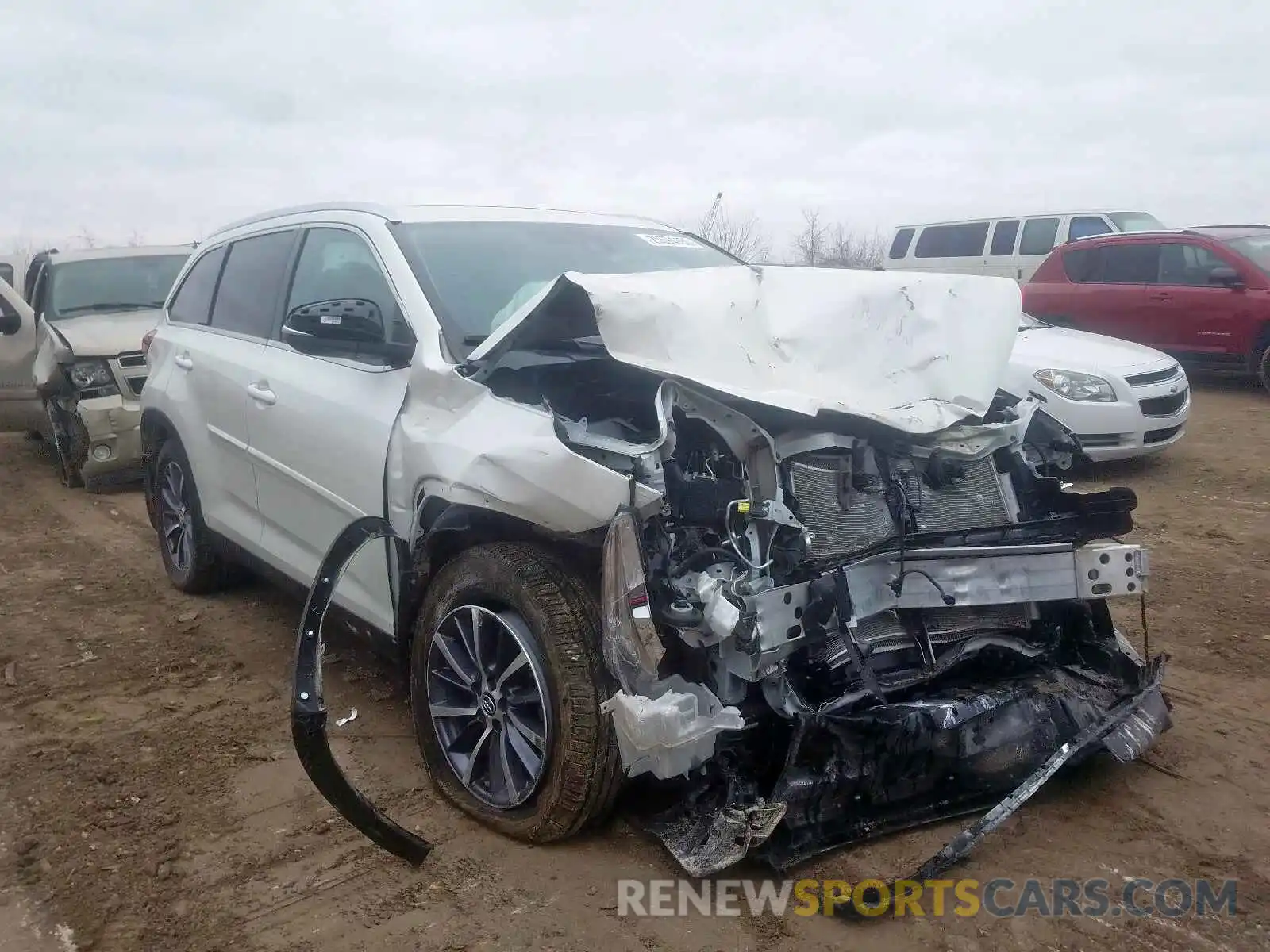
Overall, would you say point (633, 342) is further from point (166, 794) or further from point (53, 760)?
point (53, 760)

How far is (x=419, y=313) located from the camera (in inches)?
135

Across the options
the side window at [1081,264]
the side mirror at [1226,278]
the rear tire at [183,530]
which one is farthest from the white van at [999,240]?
the rear tire at [183,530]

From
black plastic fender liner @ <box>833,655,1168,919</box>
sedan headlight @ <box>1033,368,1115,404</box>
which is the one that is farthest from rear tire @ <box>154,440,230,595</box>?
sedan headlight @ <box>1033,368,1115,404</box>

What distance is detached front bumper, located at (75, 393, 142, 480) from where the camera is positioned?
7.80 m

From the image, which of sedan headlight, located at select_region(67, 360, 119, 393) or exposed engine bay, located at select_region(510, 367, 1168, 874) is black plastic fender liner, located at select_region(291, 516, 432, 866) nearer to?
exposed engine bay, located at select_region(510, 367, 1168, 874)

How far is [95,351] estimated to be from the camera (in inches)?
315

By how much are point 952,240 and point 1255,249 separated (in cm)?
508

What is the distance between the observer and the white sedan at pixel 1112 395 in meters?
7.50

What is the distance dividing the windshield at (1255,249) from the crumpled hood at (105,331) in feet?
34.1

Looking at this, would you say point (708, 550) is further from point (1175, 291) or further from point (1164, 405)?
point (1175, 291)

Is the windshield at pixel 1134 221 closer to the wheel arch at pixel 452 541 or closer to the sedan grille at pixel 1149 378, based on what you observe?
the sedan grille at pixel 1149 378

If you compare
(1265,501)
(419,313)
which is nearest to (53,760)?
(419,313)

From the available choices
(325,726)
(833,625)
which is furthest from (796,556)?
(325,726)

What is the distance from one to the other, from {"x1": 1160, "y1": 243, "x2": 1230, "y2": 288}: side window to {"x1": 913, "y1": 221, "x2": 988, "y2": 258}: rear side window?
4.21 meters
